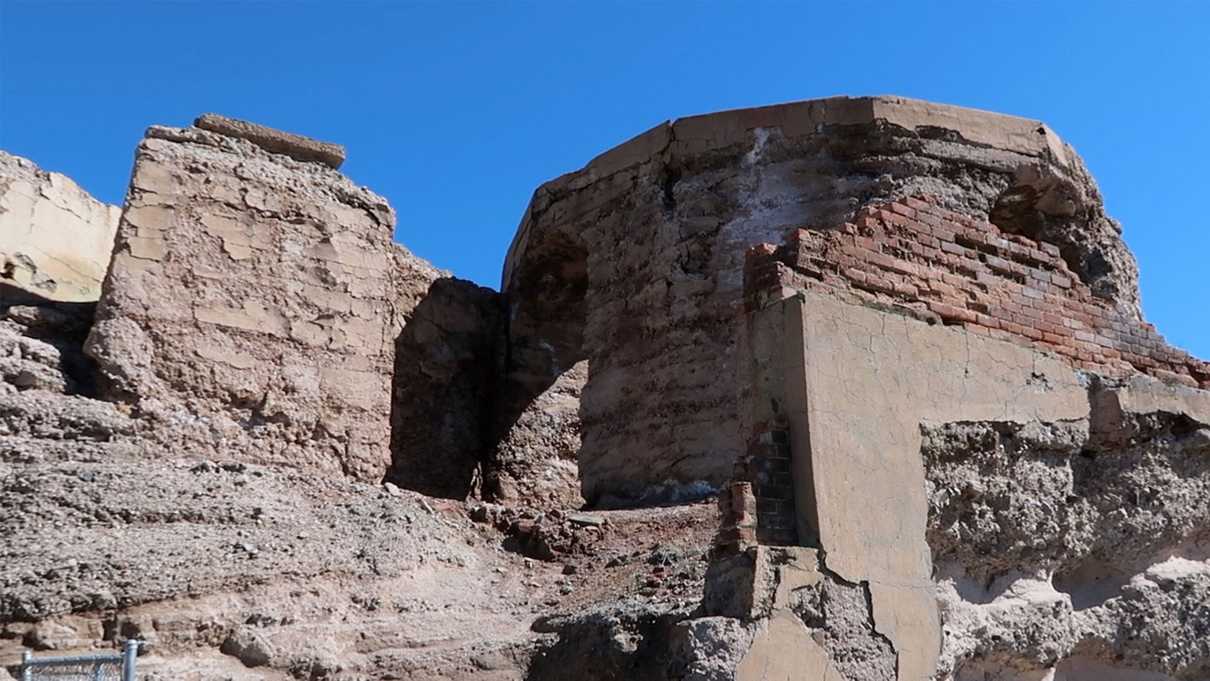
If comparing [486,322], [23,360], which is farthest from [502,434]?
[23,360]

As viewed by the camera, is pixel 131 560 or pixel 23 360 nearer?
pixel 131 560

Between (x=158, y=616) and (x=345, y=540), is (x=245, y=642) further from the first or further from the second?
(x=345, y=540)

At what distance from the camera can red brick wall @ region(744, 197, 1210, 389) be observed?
5707mm

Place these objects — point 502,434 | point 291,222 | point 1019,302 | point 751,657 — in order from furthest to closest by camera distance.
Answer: point 502,434 < point 291,222 < point 1019,302 < point 751,657

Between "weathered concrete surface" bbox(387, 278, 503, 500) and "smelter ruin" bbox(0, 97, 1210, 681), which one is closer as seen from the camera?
"smelter ruin" bbox(0, 97, 1210, 681)

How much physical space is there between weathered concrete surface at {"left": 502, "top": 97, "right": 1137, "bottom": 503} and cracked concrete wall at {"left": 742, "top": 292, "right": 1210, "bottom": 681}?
9.73 ft

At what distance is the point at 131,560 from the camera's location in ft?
19.6

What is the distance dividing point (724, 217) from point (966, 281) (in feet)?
11.7

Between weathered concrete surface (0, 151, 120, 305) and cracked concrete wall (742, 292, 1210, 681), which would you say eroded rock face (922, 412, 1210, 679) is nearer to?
cracked concrete wall (742, 292, 1210, 681)

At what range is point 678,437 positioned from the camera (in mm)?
8984

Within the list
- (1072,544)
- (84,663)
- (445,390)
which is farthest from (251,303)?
(1072,544)

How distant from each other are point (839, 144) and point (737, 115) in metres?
0.81

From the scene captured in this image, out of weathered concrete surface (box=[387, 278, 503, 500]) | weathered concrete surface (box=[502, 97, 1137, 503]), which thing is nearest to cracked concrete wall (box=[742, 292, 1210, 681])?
weathered concrete surface (box=[502, 97, 1137, 503])

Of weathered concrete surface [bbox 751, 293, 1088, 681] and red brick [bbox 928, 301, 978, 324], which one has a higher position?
red brick [bbox 928, 301, 978, 324]
